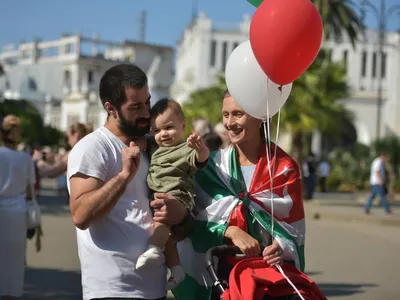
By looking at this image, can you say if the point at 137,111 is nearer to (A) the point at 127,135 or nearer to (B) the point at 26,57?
(A) the point at 127,135

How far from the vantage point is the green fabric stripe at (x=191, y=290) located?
4.98m

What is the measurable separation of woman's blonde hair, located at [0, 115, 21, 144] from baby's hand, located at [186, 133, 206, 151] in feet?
13.5

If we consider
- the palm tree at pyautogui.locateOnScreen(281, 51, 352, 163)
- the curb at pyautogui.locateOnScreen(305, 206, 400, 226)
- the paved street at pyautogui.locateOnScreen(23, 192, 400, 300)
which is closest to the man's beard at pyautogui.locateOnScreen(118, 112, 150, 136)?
the paved street at pyautogui.locateOnScreen(23, 192, 400, 300)

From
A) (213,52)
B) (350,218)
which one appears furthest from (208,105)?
(350,218)

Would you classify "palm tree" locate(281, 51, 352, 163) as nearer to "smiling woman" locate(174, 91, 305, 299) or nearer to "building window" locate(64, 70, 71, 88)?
"smiling woman" locate(174, 91, 305, 299)

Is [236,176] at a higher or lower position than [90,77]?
lower

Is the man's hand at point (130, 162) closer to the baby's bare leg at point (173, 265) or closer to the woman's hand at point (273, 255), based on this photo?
the baby's bare leg at point (173, 265)

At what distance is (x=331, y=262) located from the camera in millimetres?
13859

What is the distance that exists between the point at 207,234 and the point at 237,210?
0.22 meters

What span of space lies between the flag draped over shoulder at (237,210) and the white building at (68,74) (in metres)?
103

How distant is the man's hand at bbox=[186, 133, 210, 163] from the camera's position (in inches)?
176

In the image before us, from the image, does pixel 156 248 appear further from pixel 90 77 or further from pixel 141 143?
pixel 90 77

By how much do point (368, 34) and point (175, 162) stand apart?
7250 centimetres

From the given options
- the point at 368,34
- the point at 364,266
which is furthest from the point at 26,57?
the point at 364,266
